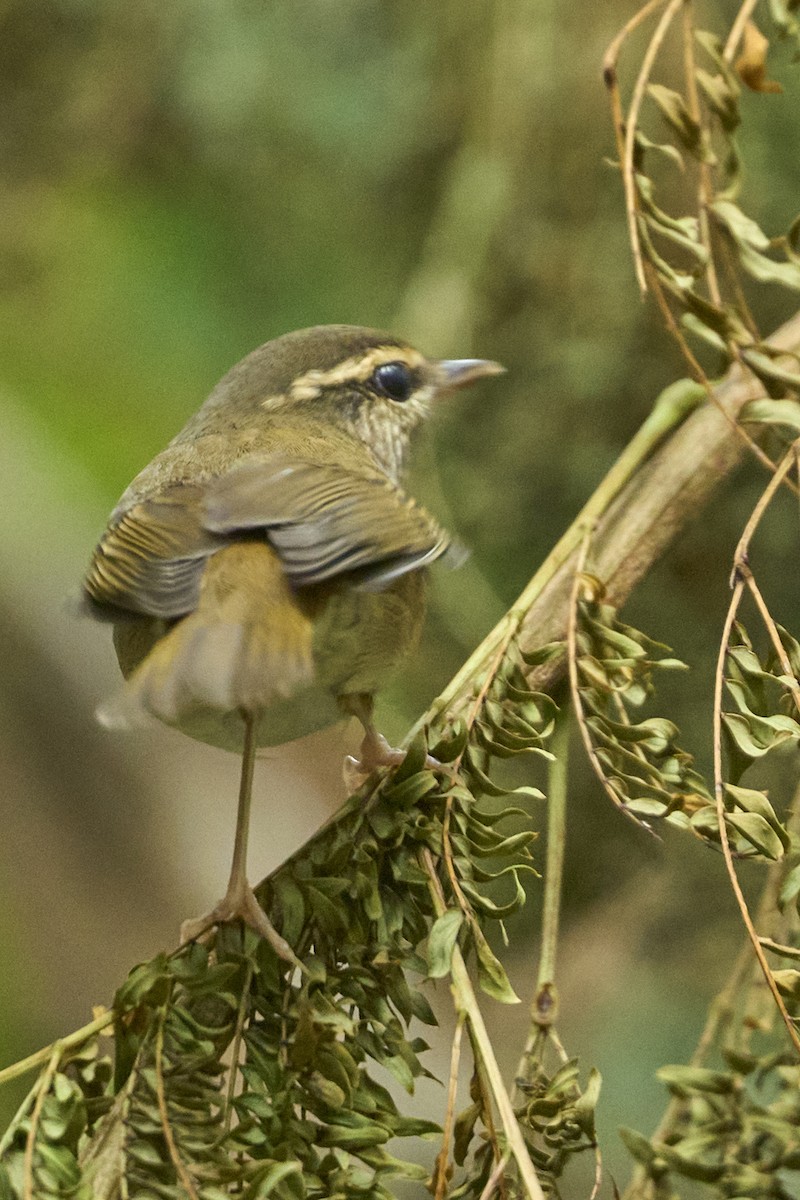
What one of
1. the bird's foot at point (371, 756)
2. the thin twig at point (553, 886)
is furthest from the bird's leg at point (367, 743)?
the thin twig at point (553, 886)

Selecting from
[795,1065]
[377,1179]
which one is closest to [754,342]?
[795,1065]

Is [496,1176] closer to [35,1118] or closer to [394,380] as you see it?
[35,1118]

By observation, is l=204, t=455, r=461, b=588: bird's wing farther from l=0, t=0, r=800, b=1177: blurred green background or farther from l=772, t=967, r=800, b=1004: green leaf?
l=0, t=0, r=800, b=1177: blurred green background

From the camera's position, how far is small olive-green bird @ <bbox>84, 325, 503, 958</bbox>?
1.15 meters

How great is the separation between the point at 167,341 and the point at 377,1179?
2270 millimetres

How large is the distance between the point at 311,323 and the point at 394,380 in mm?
1230

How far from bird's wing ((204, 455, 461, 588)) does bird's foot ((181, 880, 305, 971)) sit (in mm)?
271

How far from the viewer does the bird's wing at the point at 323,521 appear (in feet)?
4.02

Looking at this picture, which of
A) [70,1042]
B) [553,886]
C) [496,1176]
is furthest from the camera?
[553,886]

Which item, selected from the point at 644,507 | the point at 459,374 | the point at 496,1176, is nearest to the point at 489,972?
the point at 496,1176

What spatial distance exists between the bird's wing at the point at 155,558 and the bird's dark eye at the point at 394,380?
16.1 inches

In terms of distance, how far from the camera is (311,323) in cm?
287

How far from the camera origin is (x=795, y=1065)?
1.07 metres

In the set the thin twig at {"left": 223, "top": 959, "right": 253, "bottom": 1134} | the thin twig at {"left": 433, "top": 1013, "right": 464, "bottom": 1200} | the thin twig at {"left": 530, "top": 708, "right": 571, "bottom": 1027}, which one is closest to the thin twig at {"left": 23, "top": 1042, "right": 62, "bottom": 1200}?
the thin twig at {"left": 223, "top": 959, "right": 253, "bottom": 1134}
